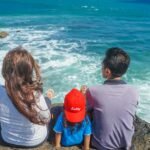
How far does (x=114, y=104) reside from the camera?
5.03 meters

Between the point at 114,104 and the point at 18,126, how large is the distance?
1242 millimetres

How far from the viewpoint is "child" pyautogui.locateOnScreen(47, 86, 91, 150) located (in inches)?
191

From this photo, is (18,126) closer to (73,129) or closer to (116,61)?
(73,129)

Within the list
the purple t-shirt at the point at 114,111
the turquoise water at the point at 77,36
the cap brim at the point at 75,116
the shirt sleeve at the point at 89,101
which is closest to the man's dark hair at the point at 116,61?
the purple t-shirt at the point at 114,111

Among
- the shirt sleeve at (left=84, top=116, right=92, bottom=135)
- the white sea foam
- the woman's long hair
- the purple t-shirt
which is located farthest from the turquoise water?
the purple t-shirt

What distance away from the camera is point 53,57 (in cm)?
2081

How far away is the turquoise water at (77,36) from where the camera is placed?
17.3 m

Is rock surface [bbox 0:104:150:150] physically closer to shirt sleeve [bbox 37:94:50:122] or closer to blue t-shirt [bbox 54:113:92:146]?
blue t-shirt [bbox 54:113:92:146]

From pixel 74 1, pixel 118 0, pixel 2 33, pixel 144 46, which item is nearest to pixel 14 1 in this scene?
pixel 74 1

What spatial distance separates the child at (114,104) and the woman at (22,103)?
28.3 inches

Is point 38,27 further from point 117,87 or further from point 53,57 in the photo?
point 117,87

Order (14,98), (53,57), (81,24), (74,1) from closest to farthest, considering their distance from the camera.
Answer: (14,98), (53,57), (81,24), (74,1)

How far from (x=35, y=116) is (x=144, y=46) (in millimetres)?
21871

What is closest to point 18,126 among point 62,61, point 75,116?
point 75,116
